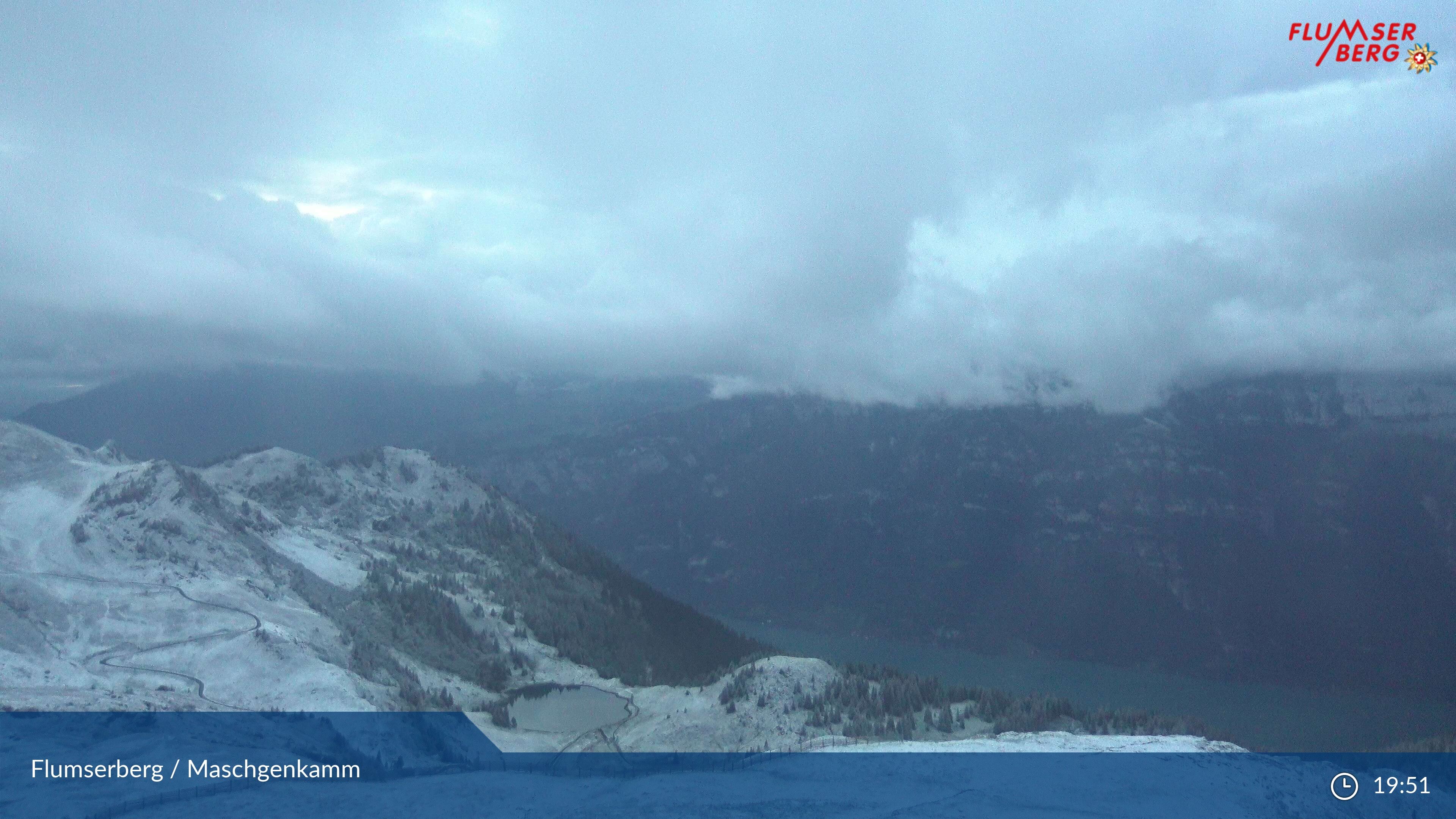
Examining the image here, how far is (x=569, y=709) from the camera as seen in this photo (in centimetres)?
8662

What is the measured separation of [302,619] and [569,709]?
2539cm

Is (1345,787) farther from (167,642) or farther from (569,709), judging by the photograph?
(167,642)

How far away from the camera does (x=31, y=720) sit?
45.6 metres

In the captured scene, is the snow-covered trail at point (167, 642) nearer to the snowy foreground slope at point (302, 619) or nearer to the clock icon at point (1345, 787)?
the snowy foreground slope at point (302, 619)

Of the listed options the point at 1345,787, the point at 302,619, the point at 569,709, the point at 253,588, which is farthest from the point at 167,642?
the point at 1345,787

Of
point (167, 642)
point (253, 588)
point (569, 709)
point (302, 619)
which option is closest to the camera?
point (167, 642)

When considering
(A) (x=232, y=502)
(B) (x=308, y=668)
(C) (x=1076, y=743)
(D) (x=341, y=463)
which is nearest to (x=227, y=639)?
(B) (x=308, y=668)

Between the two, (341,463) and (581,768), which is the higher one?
(341,463)

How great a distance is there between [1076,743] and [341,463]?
414ft

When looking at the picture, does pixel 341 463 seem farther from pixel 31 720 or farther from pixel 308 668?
pixel 31 720

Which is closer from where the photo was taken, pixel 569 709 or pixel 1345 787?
pixel 1345 787

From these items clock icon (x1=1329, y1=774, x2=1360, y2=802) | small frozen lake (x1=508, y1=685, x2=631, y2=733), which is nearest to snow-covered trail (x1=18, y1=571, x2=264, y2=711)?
→ small frozen lake (x1=508, y1=685, x2=631, y2=733)

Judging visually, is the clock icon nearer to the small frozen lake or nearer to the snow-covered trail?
the small frozen lake

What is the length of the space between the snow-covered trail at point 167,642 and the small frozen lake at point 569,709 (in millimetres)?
24184
